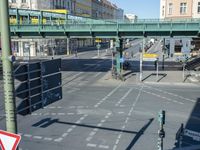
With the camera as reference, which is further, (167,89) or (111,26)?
(111,26)

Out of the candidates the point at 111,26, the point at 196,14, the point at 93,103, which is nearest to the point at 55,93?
the point at 93,103

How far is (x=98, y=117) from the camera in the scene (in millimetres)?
22422

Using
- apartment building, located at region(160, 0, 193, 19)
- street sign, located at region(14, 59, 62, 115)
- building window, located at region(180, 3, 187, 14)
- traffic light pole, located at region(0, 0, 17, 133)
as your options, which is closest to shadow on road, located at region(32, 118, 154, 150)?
street sign, located at region(14, 59, 62, 115)

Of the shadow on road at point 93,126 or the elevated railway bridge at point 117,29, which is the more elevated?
the elevated railway bridge at point 117,29

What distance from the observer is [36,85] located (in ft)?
26.0

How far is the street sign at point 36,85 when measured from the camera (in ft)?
23.2

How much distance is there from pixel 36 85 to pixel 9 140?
2598 millimetres

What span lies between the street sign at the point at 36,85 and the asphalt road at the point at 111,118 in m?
8.49

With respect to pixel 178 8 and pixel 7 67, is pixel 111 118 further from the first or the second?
→ pixel 178 8

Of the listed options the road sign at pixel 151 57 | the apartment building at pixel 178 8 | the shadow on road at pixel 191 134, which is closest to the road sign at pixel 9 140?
the shadow on road at pixel 191 134

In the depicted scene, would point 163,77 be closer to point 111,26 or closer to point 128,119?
point 111,26

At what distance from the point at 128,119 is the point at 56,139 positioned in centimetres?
671

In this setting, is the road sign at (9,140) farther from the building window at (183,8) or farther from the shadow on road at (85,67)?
the building window at (183,8)

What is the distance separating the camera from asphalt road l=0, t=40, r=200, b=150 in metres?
17.2
